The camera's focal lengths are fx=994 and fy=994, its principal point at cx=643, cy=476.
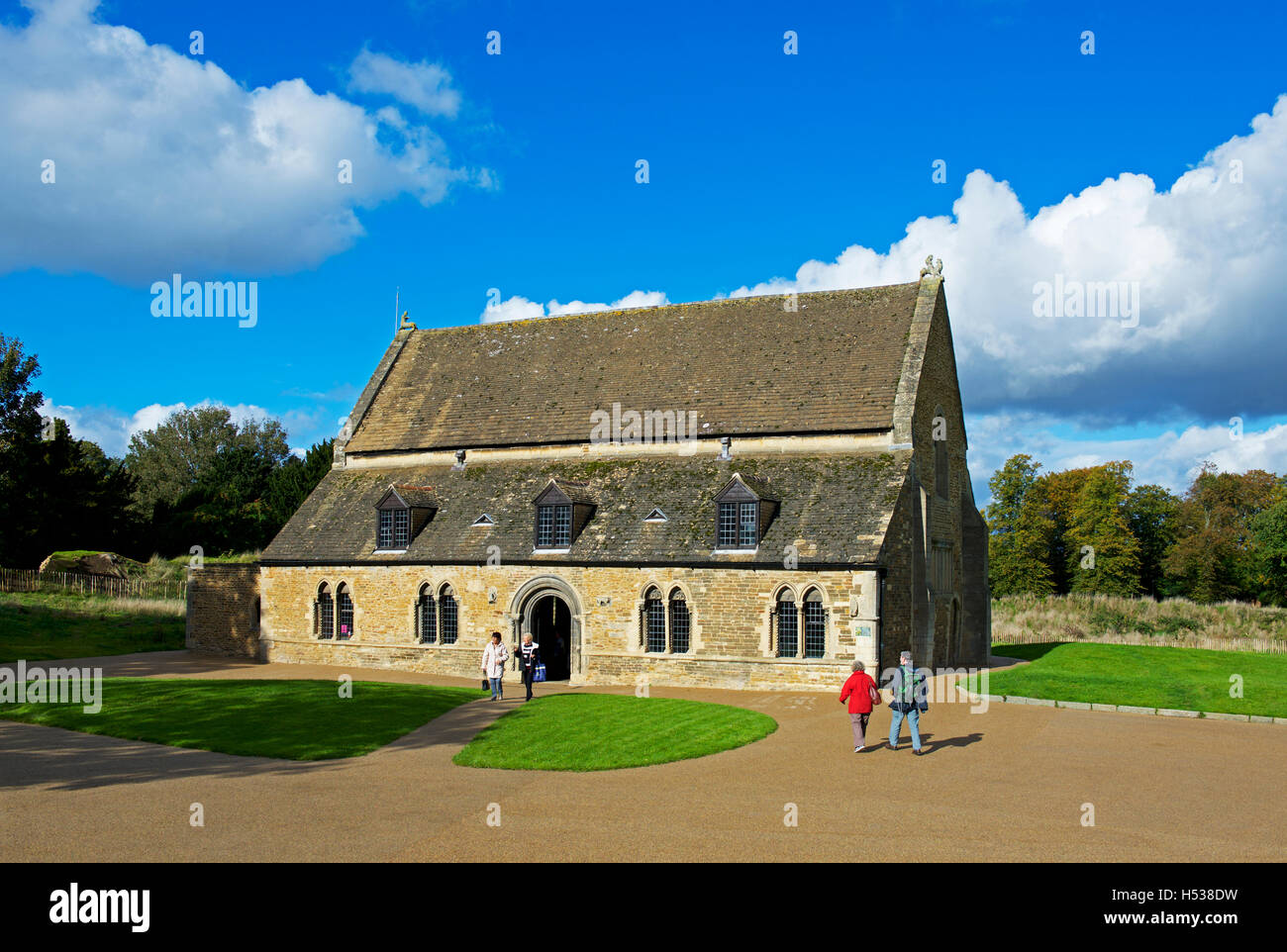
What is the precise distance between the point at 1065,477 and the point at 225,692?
67230 millimetres

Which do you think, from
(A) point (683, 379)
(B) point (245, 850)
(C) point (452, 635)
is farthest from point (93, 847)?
(A) point (683, 379)

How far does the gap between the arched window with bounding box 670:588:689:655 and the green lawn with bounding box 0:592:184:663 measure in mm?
22267

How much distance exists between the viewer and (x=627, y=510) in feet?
110

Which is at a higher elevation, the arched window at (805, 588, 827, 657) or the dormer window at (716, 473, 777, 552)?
the dormer window at (716, 473, 777, 552)

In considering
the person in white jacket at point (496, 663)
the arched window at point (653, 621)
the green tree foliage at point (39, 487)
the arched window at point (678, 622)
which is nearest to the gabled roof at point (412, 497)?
the arched window at point (653, 621)

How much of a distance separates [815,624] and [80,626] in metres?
31.5

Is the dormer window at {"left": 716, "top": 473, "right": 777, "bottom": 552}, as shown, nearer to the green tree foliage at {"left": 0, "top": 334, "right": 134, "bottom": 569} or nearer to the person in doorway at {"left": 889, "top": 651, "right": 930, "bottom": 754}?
the person in doorway at {"left": 889, "top": 651, "right": 930, "bottom": 754}

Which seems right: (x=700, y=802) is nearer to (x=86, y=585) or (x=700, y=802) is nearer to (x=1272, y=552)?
(x=86, y=585)

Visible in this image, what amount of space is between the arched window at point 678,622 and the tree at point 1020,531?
141ft

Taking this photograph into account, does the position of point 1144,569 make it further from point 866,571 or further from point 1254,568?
point 866,571

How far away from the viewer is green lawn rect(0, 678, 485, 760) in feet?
66.1

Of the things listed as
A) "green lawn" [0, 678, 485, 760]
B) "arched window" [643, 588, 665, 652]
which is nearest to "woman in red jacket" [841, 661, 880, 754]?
"green lawn" [0, 678, 485, 760]

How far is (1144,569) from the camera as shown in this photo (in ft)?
241

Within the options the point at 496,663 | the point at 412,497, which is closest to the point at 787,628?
the point at 496,663
